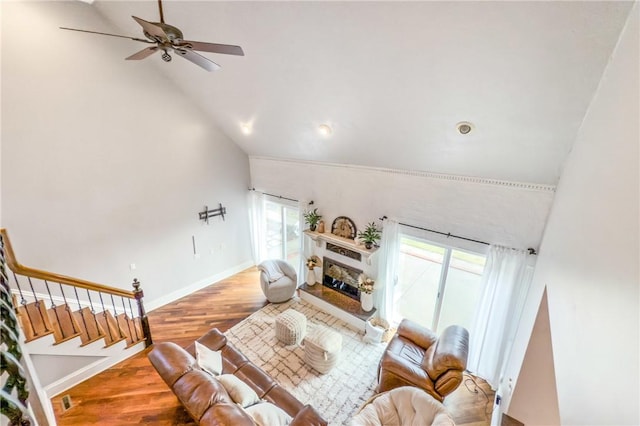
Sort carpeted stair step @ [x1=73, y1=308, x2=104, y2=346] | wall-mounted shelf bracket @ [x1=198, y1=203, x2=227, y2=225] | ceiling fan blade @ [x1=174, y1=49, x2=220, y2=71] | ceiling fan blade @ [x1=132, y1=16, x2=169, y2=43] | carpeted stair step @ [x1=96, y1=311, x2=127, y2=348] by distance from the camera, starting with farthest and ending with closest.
→ wall-mounted shelf bracket @ [x1=198, y1=203, x2=227, y2=225] → carpeted stair step @ [x1=96, y1=311, x2=127, y2=348] → carpeted stair step @ [x1=73, y1=308, x2=104, y2=346] → ceiling fan blade @ [x1=174, y1=49, x2=220, y2=71] → ceiling fan blade @ [x1=132, y1=16, x2=169, y2=43]

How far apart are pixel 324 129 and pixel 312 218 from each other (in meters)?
2.02

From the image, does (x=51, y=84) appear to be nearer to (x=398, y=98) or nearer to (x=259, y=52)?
(x=259, y=52)

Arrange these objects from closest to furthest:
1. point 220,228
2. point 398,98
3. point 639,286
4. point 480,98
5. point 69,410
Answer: point 639,286, point 480,98, point 398,98, point 69,410, point 220,228

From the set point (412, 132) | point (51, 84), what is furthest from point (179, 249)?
point (412, 132)

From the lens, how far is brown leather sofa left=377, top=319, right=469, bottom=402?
3137mm

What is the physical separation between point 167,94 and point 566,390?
594cm

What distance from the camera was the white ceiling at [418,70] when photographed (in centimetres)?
188

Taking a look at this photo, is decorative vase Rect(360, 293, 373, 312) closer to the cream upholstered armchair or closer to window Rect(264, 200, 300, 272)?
the cream upholstered armchair

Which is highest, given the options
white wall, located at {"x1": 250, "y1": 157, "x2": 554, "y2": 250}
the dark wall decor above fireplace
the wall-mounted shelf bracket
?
white wall, located at {"x1": 250, "y1": 157, "x2": 554, "y2": 250}

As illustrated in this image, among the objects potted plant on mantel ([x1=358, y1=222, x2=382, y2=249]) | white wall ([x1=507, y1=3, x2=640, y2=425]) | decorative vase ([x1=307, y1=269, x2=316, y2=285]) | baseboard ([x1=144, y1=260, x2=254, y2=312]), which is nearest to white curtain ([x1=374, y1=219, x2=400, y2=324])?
potted plant on mantel ([x1=358, y1=222, x2=382, y2=249])

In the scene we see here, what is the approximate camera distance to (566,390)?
1.28 m

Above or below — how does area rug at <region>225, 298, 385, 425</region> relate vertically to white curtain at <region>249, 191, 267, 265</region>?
below

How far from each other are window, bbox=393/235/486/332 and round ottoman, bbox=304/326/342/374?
153cm

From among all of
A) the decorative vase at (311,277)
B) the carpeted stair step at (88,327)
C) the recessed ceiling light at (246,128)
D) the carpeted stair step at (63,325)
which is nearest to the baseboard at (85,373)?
the carpeted stair step at (88,327)
